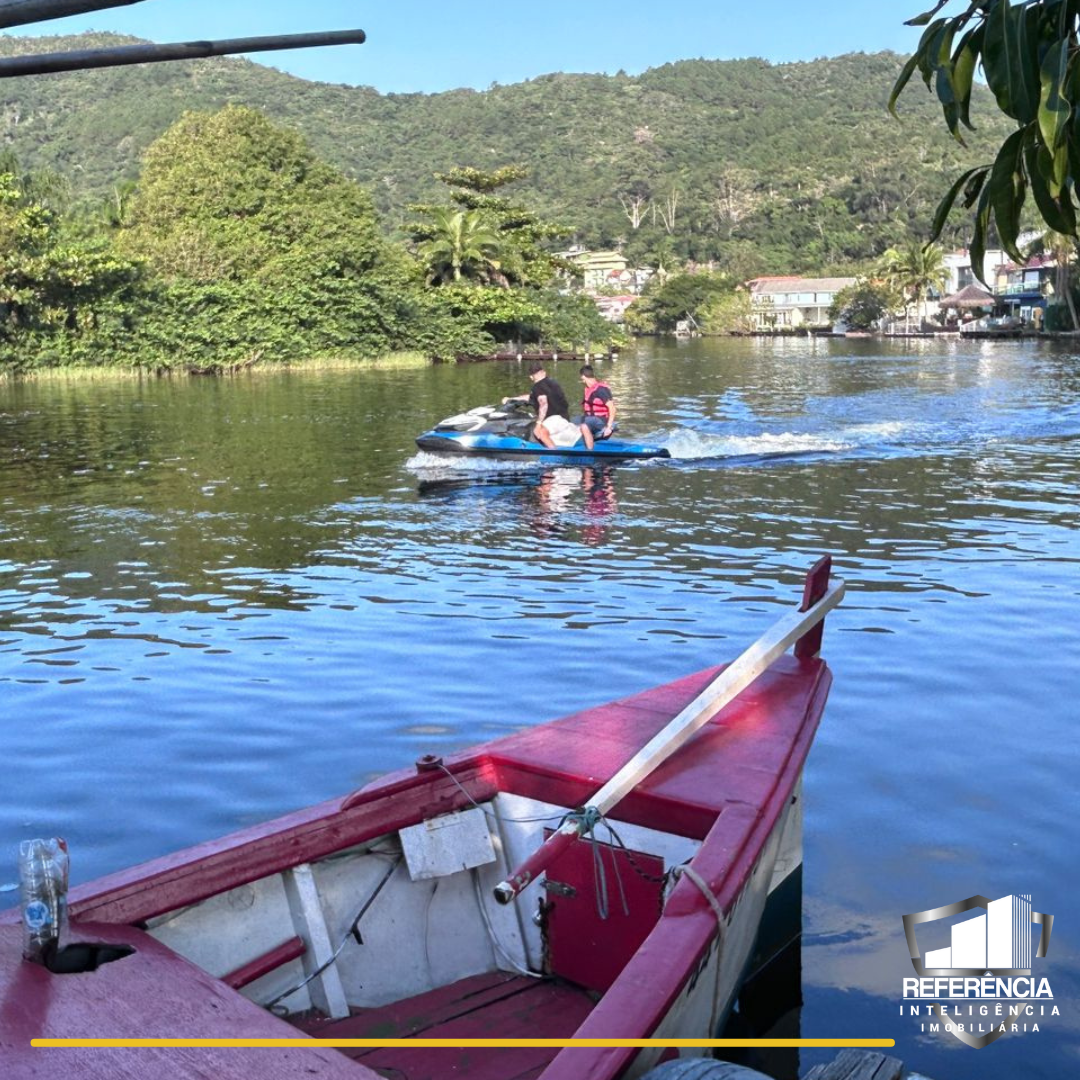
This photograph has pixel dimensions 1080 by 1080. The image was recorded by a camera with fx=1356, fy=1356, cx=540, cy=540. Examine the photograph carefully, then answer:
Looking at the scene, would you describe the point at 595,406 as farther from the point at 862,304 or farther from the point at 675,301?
the point at 675,301

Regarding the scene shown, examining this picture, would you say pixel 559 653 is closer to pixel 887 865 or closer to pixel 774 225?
pixel 887 865

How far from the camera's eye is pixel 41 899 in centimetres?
349

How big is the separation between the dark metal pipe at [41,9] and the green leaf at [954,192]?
180 centimetres

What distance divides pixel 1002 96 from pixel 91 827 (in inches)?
223

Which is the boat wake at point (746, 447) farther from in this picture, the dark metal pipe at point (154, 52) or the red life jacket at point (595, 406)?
the dark metal pipe at point (154, 52)

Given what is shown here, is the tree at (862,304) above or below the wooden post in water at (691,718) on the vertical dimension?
above

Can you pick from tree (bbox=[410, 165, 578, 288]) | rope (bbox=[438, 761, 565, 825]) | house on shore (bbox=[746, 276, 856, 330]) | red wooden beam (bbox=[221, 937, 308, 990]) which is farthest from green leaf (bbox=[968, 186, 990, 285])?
house on shore (bbox=[746, 276, 856, 330])

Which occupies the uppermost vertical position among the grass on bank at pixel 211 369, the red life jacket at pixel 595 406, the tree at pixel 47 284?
the tree at pixel 47 284

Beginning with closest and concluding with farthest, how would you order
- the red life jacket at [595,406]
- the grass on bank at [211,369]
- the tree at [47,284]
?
the red life jacket at [595,406] → the tree at [47,284] → the grass on bank at [211,369]

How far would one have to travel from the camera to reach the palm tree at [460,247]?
66062mm

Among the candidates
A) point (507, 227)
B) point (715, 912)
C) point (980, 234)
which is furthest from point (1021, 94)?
point (507, 227)

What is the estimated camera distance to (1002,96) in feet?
9.78

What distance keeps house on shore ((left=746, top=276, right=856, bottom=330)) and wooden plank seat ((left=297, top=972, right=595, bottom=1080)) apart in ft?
383

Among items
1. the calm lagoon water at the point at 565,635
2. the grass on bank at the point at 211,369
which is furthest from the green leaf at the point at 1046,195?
the grass on bank at the point at 211,369
